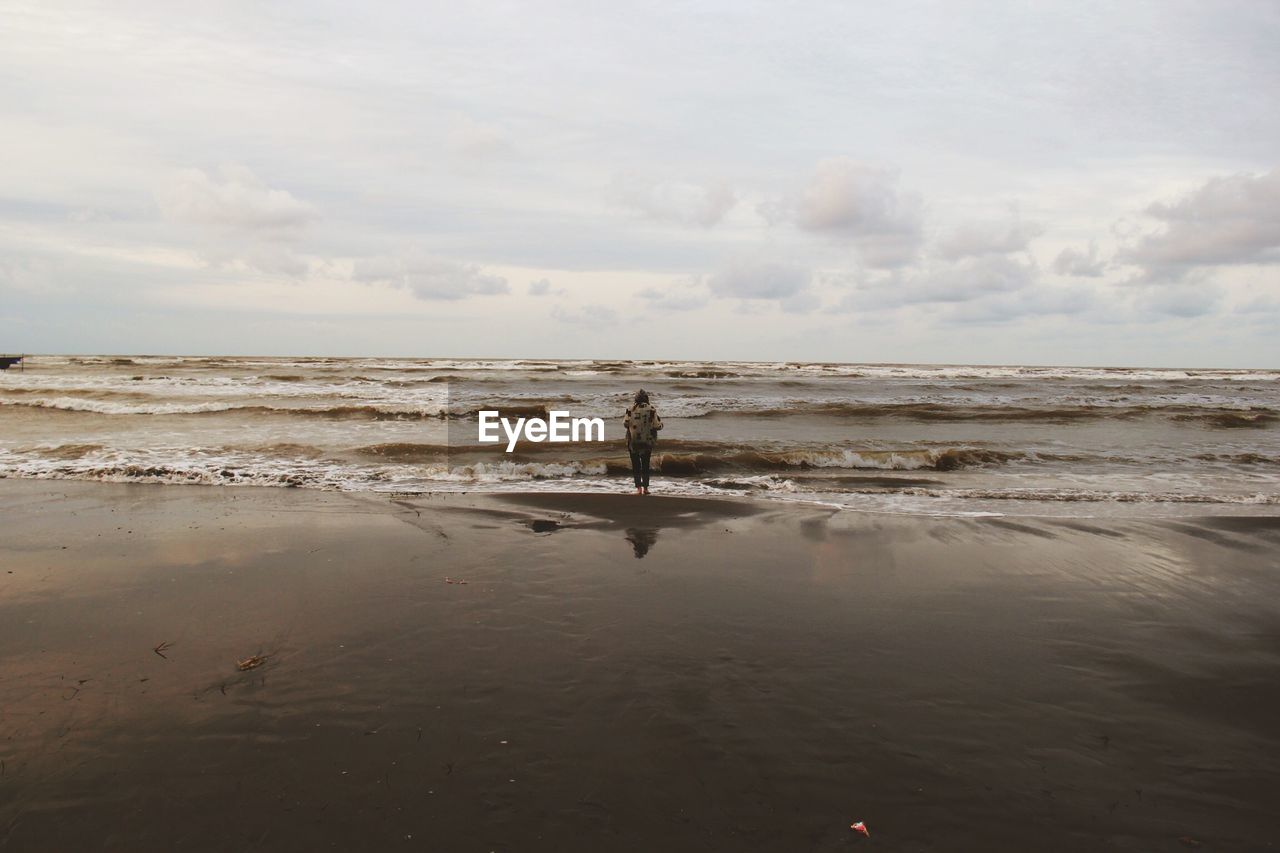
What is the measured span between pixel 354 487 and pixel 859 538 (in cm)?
1001

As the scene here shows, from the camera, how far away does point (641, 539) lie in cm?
959

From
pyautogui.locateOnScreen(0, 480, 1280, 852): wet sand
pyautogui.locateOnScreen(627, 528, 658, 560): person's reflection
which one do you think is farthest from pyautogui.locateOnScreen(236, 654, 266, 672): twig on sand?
pyautogui.locateOnScreen(627, 528, 658, 560): person's reflection

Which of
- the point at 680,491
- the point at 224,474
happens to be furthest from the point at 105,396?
the point at 680,491

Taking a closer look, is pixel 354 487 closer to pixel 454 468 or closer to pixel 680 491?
pixel 454 468

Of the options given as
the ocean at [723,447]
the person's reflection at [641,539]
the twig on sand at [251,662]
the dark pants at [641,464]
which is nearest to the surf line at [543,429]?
the ocean at [723,447]

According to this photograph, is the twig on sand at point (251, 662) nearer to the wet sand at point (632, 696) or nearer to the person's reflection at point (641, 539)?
Answer: the wet sand at point (632, 696)

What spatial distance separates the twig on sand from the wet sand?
7 centimetres

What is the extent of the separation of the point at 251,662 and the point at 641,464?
9.04 m

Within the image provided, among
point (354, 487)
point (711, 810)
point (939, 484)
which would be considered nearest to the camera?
point (711, 810)

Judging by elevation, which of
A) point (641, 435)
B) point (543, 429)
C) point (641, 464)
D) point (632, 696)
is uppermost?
point (641, 435)

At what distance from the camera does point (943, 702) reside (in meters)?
4.85

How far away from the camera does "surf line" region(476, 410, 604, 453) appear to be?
22.5 m

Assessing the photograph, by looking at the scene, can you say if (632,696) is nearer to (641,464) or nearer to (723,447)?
(641,464)

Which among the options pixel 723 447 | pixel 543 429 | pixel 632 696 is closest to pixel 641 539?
pixel 632 696
